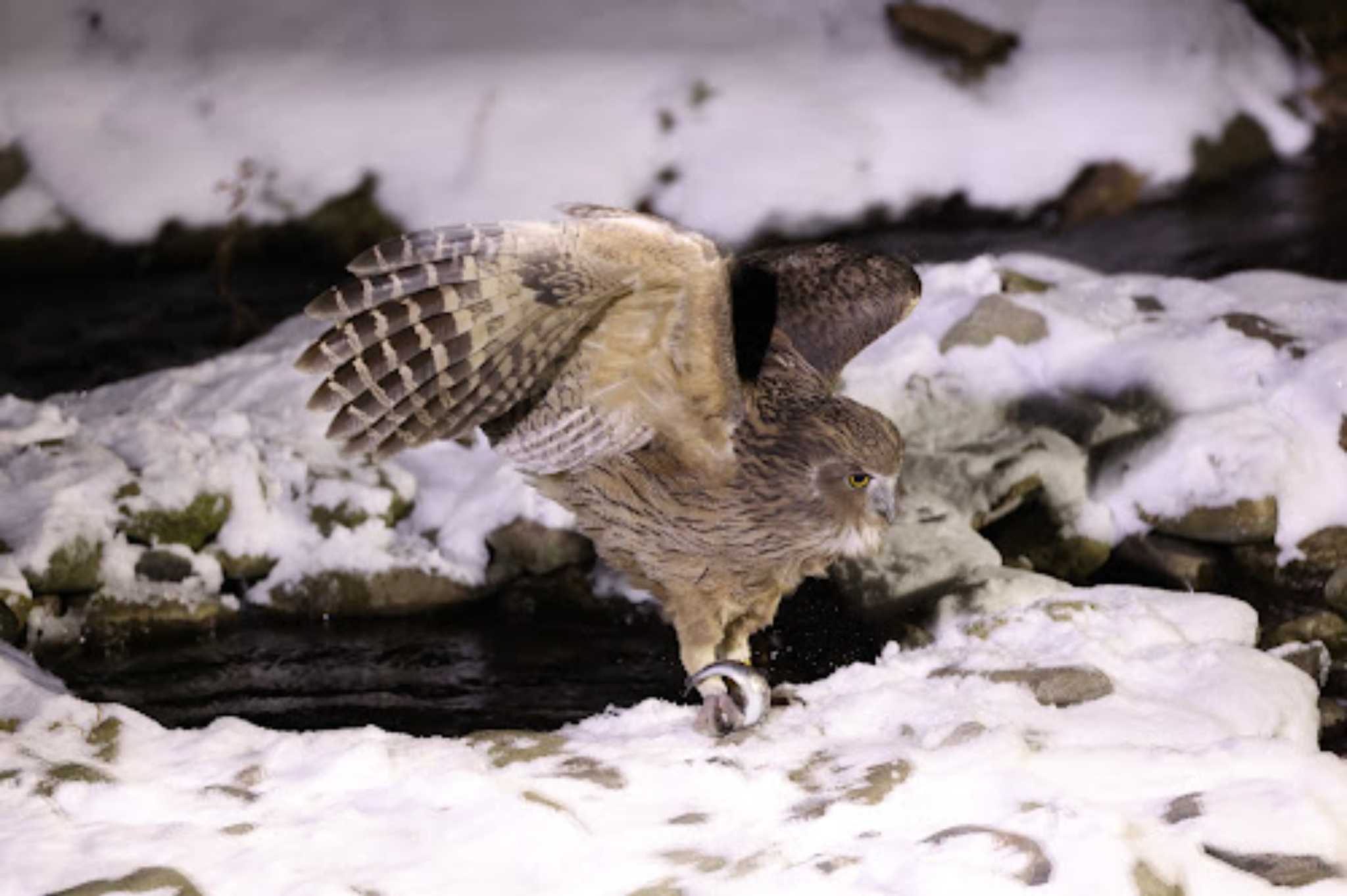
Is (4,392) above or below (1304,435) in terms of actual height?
below

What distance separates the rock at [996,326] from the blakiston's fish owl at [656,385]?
5.50 ft

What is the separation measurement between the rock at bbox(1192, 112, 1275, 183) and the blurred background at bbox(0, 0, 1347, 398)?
0.02m

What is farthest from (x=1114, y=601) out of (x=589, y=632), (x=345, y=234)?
(x=345, y=234)

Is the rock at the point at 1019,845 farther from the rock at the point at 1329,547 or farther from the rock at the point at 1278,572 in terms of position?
the rock at the point at 1329,547

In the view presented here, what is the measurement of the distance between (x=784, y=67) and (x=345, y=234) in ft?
8.35

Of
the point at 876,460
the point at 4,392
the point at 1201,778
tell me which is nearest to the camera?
the point at 1201,778

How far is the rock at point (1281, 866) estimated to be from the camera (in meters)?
2.85

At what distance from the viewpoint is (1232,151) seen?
882cm

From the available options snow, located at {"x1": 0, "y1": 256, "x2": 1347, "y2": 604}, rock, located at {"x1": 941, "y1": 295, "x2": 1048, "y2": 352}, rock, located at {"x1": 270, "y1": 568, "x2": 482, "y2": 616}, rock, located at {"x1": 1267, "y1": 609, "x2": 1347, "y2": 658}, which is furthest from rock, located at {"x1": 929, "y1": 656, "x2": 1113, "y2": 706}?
rock, located at {"x1": 941, "y1": 295, "x2": 1048, "y2": 352}

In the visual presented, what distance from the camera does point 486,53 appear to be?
8.20m

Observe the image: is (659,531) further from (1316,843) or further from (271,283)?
(271,283)

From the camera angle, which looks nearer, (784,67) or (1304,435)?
(1304,435)

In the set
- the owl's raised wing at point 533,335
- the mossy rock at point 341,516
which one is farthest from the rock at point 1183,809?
the mossy rock at point 341,516

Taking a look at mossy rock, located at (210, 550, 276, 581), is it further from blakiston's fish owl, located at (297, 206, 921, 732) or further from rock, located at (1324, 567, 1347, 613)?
rock, located at (1324, 567, 1347, 613)
